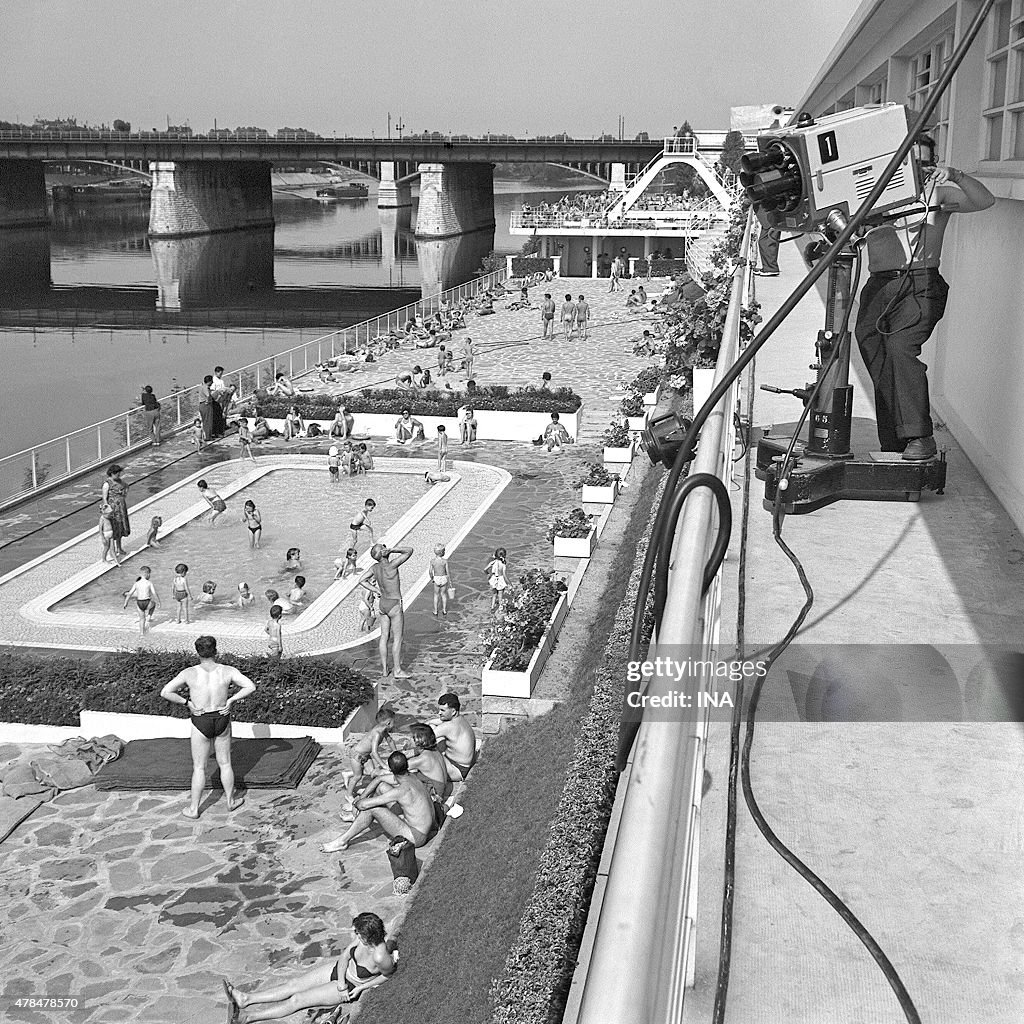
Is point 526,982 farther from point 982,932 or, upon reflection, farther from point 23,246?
point 23,246

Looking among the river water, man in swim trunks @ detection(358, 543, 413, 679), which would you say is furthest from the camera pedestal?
the river water

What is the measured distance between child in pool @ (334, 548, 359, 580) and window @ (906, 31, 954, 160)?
Result: 371 inches

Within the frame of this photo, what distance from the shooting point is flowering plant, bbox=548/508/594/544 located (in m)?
17.5

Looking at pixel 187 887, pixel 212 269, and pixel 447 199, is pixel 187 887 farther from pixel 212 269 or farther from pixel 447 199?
pixel 447 199

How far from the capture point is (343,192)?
561ft

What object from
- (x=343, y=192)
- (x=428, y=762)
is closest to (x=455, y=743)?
(x=428, y=762)

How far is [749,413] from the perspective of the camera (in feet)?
29.1

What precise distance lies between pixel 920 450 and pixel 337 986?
4.96 meters

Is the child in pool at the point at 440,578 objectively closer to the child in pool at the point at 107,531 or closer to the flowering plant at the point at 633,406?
the child in pool at the point at 107,531

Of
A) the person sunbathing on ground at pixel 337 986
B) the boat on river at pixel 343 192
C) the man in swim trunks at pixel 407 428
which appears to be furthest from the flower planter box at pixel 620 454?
the boat on river at pixel 343 192

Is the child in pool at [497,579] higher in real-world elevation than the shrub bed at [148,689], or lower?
higher

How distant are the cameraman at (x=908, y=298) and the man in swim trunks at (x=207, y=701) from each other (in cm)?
611

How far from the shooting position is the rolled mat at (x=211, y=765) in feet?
36.9

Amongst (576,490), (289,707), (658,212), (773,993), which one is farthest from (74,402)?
(773,993)
